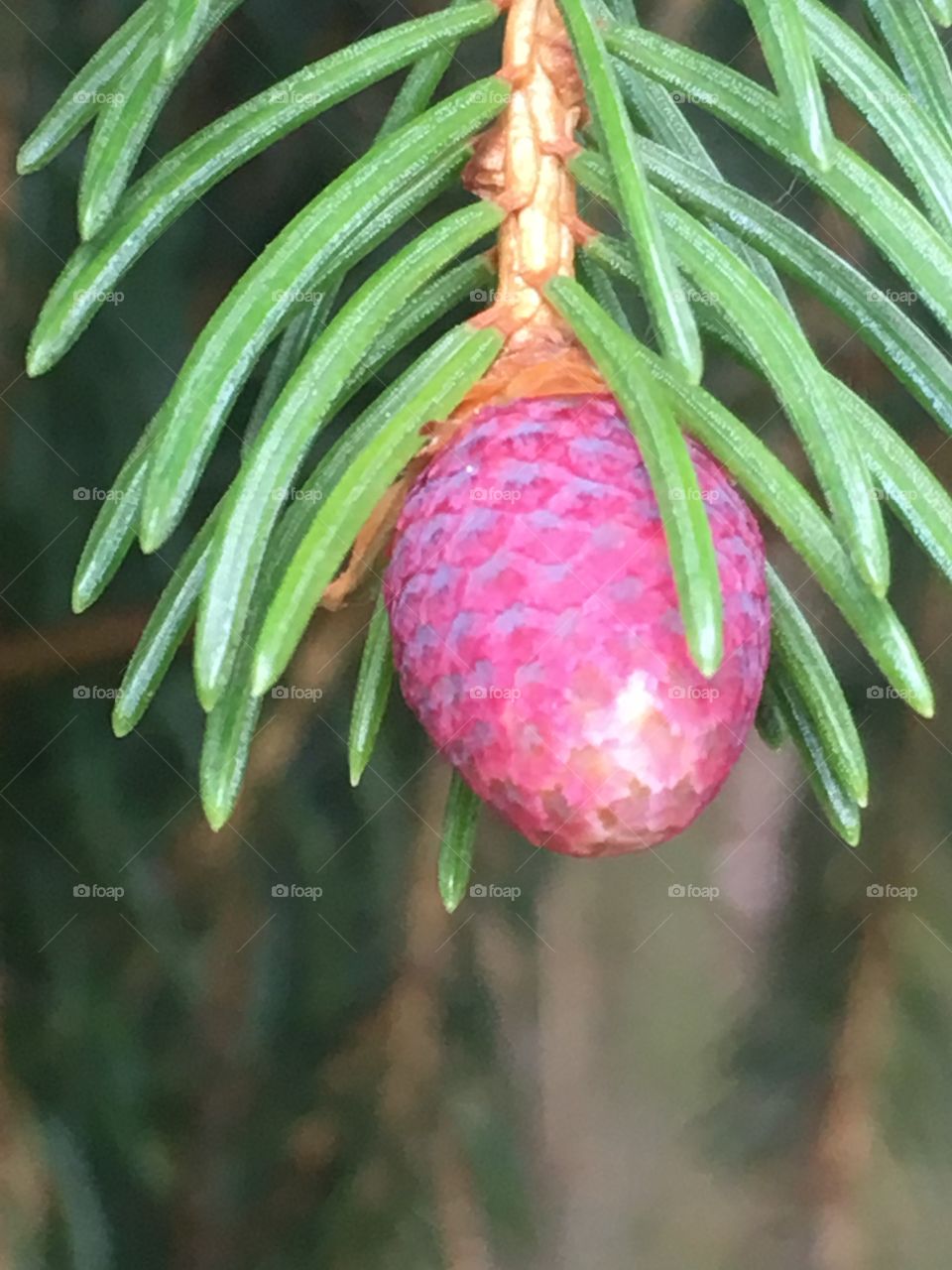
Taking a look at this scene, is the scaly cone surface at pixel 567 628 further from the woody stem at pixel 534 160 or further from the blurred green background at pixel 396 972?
the blurred green background at pixel 396 972

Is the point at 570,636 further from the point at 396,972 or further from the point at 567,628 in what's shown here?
the point at 396,972

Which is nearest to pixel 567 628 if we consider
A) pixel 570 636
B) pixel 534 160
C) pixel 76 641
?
pixel 570 636

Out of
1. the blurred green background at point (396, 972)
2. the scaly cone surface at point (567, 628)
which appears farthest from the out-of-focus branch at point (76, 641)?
the scaly cone surface at point (567, 628)

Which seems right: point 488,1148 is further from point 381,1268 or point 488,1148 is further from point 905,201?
point 905,201

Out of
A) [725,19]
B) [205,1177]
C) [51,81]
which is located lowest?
[205,1177]

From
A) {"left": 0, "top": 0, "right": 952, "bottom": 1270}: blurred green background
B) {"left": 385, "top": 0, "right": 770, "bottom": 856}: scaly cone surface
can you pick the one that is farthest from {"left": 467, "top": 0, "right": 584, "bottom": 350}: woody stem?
{"left": 0, "top": 0, "right": 952, "bottom": 1270}: blurred green background

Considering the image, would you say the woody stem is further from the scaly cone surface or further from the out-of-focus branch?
the out-of-focus branch

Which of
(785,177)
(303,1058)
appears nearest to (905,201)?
(785,177)
